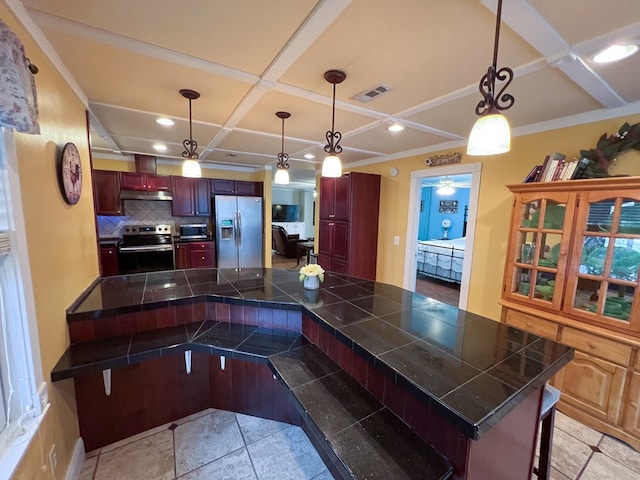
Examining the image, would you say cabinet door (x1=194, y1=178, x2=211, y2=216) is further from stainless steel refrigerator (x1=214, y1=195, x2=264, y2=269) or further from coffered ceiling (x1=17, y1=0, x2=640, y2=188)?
coffered ceiling (x1=17, y1=0, x2=640, y2=188)

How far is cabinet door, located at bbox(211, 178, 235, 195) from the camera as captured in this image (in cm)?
515

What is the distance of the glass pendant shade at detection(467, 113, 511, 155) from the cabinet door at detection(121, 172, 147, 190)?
5020 millimetres

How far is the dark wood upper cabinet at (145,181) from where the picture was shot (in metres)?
4.39

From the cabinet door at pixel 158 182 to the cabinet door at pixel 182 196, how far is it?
0.08 metres

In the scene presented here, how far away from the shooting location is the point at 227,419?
2076mm

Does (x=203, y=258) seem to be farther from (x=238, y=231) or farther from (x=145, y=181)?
(x=145, y=181)

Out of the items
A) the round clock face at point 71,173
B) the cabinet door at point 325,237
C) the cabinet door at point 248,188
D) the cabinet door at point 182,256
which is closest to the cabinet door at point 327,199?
the cabinet door at point 325,237

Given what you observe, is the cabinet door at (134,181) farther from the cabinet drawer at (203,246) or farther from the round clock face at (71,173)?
the round clock face at (71,173)

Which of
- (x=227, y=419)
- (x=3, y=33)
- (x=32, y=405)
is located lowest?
(x=227, y=419)

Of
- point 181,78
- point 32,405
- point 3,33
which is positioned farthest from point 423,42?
point 32,405

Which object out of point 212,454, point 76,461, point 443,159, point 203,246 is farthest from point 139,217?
point 443,159

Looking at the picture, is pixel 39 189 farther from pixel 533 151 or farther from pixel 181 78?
pixel 533 151

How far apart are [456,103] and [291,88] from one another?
4.07ft

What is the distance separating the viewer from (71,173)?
1708 mm
